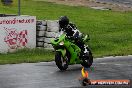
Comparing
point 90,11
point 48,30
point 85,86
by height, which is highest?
point 85,86

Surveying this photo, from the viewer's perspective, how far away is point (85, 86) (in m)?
10.7

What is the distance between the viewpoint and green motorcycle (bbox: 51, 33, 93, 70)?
673 inches

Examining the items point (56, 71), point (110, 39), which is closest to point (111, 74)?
point (56, 71)

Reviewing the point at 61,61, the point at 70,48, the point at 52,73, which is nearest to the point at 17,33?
the point at 70,48

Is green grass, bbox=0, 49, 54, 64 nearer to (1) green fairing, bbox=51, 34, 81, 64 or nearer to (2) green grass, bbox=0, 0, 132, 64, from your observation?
(2) green grass, bbox=0, 0, 132, 64

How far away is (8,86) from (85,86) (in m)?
3.86

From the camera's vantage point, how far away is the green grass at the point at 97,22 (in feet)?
78.9

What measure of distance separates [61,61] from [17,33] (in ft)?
19.3

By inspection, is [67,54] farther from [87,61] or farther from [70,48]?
[87,61]

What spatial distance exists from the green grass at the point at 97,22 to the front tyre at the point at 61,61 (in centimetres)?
449

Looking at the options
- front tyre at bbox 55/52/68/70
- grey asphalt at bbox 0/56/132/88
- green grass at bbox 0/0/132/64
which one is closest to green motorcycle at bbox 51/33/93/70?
→ front tyre at bbox 55/52/68/70

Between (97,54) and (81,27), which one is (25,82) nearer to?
(97,54)

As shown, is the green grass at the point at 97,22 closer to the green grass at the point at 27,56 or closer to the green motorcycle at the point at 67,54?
the green grass at the point at 27,56

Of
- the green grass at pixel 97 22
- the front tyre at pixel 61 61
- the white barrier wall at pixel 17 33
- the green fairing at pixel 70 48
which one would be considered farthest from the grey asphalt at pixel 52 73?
the white barrier wall at pixel 17 33
